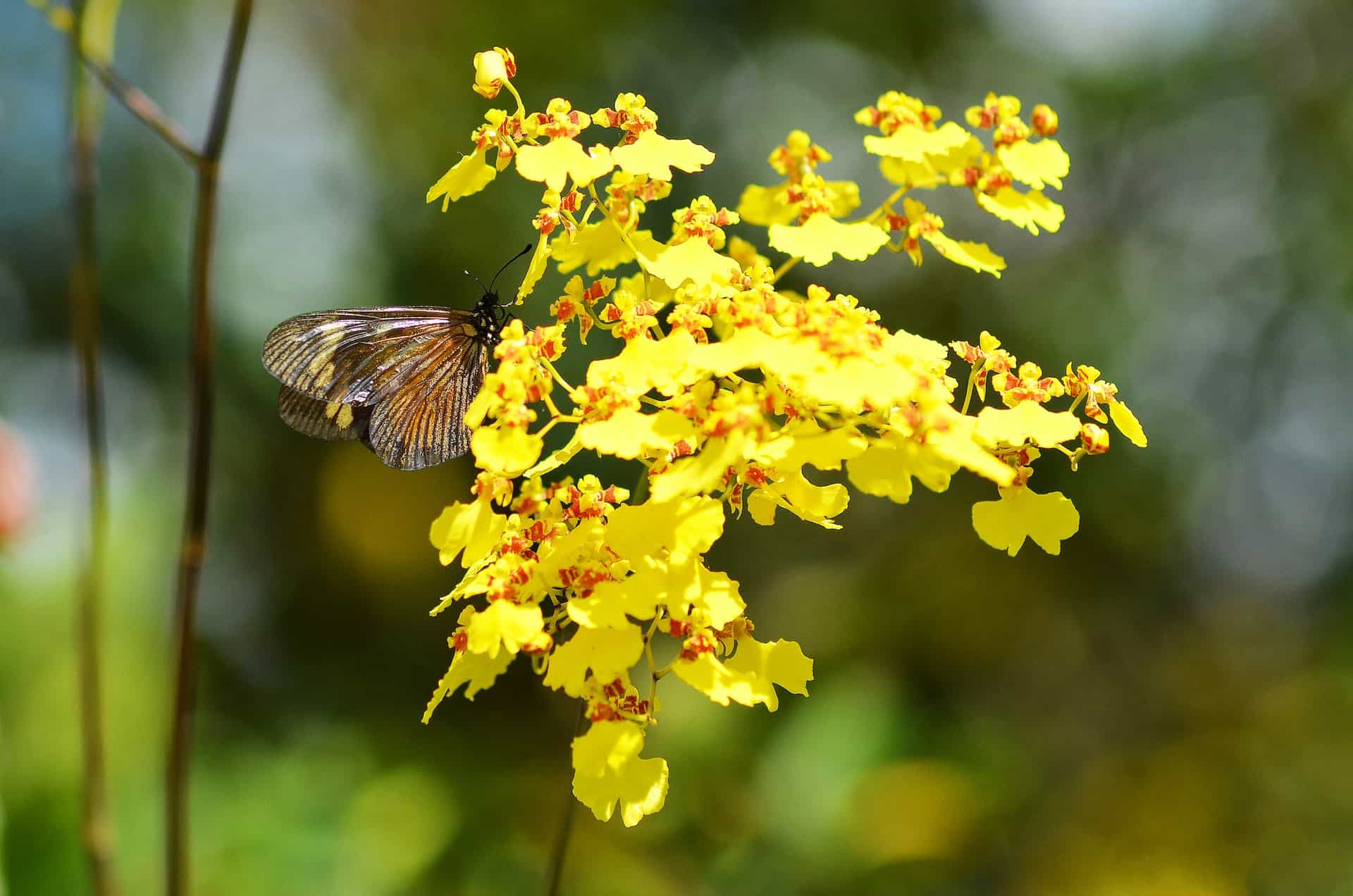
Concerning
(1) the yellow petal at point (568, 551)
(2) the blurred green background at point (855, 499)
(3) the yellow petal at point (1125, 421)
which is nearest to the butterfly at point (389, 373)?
(1) the yellow petal at point (568, 551)

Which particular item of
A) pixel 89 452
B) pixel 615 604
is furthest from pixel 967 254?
pixel 89 452

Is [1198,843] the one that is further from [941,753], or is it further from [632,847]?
[632,847]

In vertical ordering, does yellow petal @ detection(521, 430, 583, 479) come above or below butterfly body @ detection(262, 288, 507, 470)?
above

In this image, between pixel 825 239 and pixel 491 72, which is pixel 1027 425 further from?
pixel 491 72

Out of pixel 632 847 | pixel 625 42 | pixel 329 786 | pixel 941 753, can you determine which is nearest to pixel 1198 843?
pixel 941 753

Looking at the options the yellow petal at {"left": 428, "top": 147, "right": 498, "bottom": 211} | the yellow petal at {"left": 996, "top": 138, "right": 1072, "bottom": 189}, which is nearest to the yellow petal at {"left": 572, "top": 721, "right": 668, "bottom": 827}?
the yellow petal at {"left": 428, "top": 147, "right": 498, "bottom": 211}

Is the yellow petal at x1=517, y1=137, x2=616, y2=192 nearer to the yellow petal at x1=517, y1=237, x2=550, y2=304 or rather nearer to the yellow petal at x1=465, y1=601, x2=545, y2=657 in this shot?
the yellow petal at x1=517, y1=237, x2=550, y2=304
